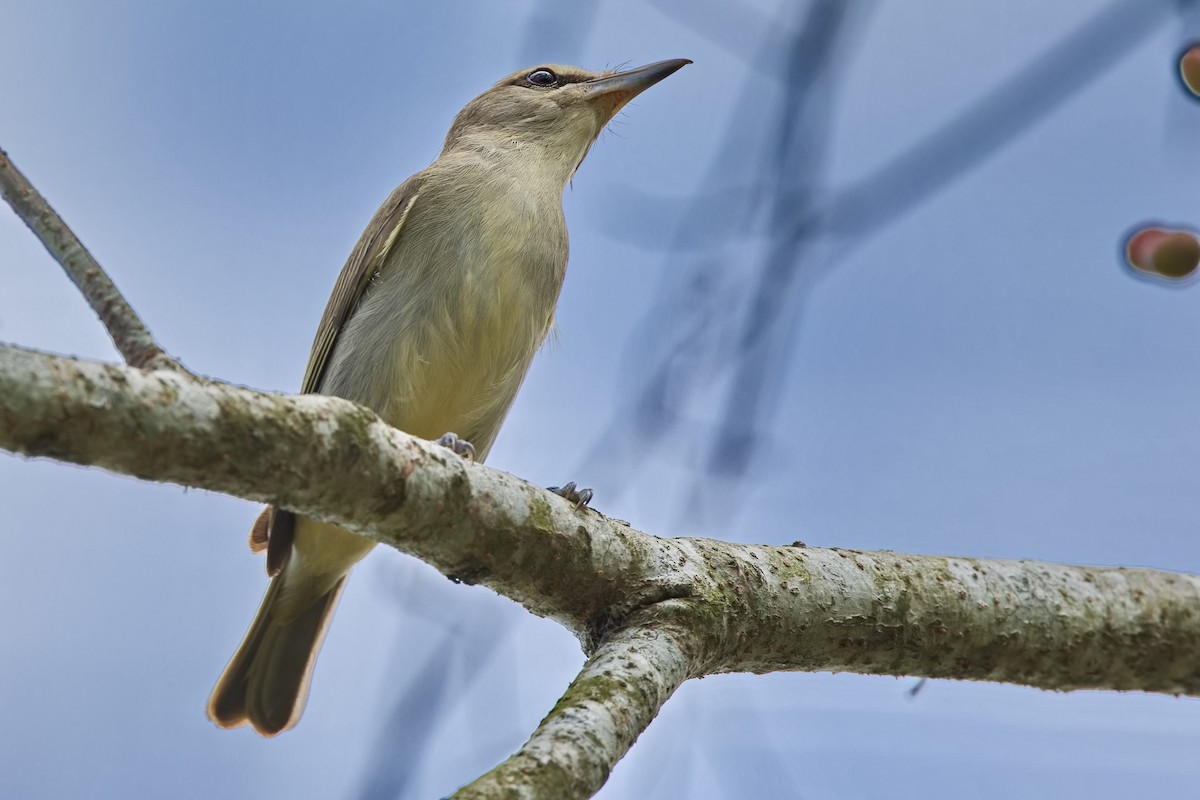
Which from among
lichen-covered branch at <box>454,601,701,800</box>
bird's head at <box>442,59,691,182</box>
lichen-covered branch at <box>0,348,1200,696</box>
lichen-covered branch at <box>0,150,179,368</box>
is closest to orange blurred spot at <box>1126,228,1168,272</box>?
lichen-covered branch at <box>0,348,1200,696</box>

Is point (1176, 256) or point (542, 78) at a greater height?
point (542, 78)

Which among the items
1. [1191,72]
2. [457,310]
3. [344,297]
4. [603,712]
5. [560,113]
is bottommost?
[603,712]

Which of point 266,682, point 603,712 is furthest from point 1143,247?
point 266,682

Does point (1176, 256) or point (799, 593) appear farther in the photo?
point (799, 593)

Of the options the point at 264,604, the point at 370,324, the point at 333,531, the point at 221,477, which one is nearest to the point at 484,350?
the point at 370,324

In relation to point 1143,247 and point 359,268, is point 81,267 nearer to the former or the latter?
point 359,268

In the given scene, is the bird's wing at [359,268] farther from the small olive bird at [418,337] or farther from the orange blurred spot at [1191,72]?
the orange blurred spot at [1191,72]

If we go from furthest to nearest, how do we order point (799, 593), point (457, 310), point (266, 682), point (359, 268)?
point (359, 268) → point (266, 682) → point (457, 310) → point (799, 593)

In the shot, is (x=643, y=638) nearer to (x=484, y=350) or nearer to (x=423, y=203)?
(x=484, y=350)
